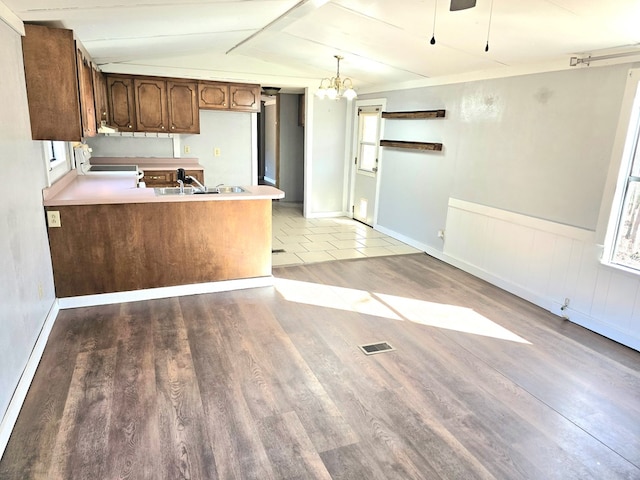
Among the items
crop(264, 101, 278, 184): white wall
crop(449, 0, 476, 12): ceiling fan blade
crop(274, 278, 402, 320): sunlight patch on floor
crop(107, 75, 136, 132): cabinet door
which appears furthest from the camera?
crop(264, 101, 278, 184): white wall

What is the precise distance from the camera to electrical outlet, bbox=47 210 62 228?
3.26 m

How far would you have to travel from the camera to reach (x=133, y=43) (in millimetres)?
4070

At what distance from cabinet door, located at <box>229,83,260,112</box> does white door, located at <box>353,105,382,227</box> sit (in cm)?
169

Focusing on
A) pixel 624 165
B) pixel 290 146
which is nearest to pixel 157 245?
pixel 624 165

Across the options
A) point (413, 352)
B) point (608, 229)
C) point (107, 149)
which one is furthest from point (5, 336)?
point (107, 149)

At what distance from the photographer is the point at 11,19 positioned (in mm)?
2426

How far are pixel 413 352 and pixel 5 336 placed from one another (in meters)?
2.45

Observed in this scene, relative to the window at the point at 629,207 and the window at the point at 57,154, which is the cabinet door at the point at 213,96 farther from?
the window at the point at 629,207

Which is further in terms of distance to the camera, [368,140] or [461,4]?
[368,140]

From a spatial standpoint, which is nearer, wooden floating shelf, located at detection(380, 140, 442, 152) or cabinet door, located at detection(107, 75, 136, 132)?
wooden floating shelf, located at detection(380, 140, 442, 152)

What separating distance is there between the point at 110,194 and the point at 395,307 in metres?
2.68

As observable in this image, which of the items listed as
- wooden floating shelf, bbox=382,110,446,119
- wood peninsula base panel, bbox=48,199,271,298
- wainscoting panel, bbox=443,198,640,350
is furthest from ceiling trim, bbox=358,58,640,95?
wood peninsula base panel, bbox=48,199,271,298

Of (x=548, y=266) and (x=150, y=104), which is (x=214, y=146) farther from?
(x=548, y=266)

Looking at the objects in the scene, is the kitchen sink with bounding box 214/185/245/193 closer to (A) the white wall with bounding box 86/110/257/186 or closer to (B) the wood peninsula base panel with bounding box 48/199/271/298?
(B) the wood peninsula base panel with bounding box 48/199/271/298
